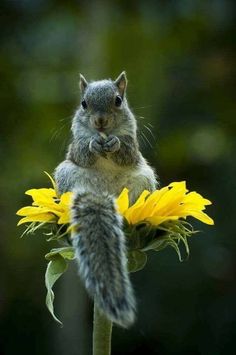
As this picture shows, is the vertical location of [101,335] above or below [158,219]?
below

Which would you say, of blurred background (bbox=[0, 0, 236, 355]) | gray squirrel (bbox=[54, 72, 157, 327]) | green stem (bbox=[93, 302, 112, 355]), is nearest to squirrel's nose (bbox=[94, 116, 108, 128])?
gray squirrel (bbox=[54, 72, 157, 327])

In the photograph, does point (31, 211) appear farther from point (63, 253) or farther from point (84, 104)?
point (84, 104)

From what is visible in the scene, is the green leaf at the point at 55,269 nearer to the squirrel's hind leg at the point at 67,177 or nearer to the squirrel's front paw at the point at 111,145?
the squirrel's hind leg at the point at 67,177

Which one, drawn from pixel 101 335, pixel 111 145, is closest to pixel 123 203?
pixel 101 335

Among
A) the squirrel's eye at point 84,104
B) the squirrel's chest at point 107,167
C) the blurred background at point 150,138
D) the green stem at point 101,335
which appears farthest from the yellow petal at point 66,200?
the blurred background at point 150,138

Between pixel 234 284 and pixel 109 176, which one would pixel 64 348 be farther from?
pixel 109 176
